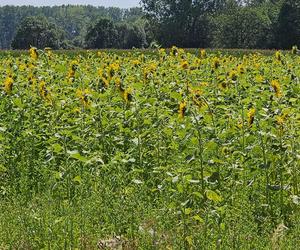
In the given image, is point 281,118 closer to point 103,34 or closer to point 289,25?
point 289,25

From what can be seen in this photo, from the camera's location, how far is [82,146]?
17.7 ft

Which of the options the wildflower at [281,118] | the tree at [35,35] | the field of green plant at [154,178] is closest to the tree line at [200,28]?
the tree at [35,35]

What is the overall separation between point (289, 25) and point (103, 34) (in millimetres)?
34201

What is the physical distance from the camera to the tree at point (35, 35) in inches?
2945

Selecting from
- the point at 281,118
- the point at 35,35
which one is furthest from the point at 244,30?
the point at 281,118

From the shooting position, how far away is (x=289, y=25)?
4916cm

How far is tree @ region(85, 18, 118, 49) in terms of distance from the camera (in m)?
77.7

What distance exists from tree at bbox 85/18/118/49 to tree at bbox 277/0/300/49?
102 ft

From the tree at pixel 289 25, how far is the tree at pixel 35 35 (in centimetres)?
3217

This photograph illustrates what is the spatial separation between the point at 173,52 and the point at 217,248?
5.57m

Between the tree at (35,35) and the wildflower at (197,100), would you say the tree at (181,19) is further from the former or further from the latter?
the wildflower at (197,100)

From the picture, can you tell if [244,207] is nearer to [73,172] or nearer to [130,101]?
[130,101]

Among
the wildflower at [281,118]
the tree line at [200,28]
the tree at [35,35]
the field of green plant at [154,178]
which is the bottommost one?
the tree at [35,35]

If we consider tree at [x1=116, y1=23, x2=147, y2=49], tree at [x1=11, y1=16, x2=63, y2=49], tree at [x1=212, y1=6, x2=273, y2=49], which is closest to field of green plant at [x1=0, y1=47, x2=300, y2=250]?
tree at [x1=212, y1=6, x2=273, y2=49]
